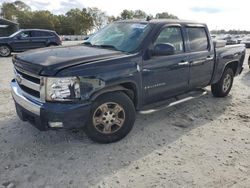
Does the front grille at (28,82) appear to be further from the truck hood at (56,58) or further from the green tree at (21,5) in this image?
the green tree at (21,5)

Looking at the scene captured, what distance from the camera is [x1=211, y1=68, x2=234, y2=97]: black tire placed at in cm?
694

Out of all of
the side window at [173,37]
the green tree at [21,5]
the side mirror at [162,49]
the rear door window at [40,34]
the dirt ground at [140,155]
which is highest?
the green tree at [21,5]

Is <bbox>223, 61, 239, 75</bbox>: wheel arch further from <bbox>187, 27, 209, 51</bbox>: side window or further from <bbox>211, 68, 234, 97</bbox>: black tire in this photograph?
<bbox>187, 27, 209, 51</bbox>: side window

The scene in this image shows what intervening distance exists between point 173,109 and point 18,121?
3016 millimetres

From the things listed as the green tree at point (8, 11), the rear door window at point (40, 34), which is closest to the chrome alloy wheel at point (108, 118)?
the rear door window at point (40, 34)

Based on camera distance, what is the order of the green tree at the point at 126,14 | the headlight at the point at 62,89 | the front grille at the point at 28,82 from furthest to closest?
the green tree at the point at 126,14, the front grille at the point at 28,82, the headlight at the point at 62,89

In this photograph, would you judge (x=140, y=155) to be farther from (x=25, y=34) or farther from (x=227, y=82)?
(x=25, y=34)

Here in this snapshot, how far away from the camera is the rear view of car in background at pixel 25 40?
53.4ft

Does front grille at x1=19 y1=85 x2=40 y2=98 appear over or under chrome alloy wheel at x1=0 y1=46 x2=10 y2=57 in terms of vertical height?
over

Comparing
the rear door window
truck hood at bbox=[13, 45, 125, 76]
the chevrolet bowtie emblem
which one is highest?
truck hood at bbox=[13, 45, 125, 76]

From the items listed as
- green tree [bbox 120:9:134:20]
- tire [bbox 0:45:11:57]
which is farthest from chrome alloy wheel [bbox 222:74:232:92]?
green tree [bbox 120:9:134:20]

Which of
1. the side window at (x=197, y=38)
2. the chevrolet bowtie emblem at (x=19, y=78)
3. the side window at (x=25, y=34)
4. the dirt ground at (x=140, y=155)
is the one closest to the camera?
the dirt ground at (x=140, y=155)

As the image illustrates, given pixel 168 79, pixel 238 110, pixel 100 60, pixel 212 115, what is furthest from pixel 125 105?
pixel 238 110

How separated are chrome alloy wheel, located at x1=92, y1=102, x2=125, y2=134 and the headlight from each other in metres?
0.47
